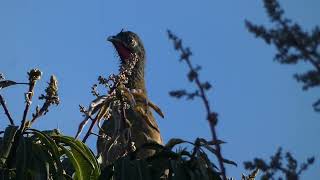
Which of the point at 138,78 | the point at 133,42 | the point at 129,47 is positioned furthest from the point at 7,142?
the point at 133,42

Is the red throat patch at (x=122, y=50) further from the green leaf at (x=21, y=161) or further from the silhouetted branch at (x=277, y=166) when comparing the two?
the silhouetted branch at (x=277, y=166)

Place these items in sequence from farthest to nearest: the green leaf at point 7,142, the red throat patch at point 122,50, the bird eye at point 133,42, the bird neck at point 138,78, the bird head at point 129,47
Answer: the bird eye at point 133,42, the red throat patch at point 122,50, the bird head at point 129,47, the bird neck at point 138,78, the green leaf at point 7,142

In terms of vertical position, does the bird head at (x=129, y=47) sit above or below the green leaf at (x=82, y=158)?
above

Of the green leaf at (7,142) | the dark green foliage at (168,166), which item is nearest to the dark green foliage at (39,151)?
the green leaf at (7,142)

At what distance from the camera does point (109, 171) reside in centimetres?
252

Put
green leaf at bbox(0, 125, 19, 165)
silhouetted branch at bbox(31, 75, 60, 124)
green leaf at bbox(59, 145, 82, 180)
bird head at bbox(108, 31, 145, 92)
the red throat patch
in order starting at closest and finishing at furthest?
silhouetted branch at bbox(31, 75, 60, 124)
green leaf at bbox(0, 125, 19, 165)
green leaf at bbox(59, 145, 82, 180)
bird head at bbox(108, 31, 145, 92)
the red throat patch

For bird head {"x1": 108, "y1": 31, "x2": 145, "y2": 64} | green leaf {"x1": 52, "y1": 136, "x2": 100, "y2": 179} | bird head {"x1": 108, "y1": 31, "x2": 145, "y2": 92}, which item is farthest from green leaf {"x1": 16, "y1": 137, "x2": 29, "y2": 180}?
bird head {"x1": 108, "y1": 31, "x2": 145, "y2": 64}

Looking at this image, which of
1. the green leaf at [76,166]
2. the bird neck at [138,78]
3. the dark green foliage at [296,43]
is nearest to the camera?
the dark green foliage at [296,43]

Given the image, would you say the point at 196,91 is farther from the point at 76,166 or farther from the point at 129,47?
the point at 129,47

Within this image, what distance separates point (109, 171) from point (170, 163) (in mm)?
263

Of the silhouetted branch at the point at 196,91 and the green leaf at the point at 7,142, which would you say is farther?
the green leaf at the point at 7,142

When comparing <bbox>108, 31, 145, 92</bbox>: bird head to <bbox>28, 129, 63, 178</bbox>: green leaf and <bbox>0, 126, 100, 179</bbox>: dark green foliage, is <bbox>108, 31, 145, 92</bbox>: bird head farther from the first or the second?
<bbox>28, 129, 63, 178</bbox>: green leaf

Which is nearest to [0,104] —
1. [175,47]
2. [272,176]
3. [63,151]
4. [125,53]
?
[63,151]

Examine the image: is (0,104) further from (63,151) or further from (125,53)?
(125,53)
